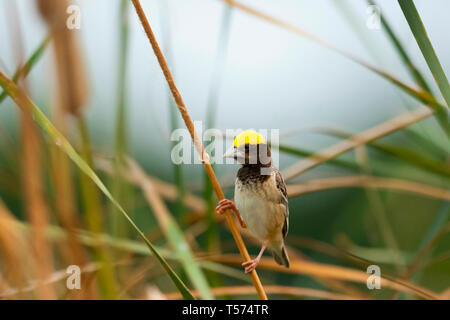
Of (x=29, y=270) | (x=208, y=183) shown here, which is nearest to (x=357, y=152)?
(x=208, y=183)

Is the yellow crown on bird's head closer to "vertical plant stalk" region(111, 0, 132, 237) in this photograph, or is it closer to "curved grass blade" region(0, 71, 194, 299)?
"vertical plant stalk" region(111, 0, 132, 237)

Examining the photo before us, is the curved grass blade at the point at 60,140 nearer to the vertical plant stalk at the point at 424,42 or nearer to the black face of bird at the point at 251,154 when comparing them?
the black face of bird at the point at 251,154

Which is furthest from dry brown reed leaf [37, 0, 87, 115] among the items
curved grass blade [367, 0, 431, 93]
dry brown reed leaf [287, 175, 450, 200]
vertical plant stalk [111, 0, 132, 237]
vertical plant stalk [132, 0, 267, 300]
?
dry brown reed leaf [287, 175, 450, 200]

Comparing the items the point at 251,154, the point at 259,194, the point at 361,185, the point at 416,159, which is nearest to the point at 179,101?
the point at 251,154

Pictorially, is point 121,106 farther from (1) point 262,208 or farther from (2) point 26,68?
(1) point 262,208

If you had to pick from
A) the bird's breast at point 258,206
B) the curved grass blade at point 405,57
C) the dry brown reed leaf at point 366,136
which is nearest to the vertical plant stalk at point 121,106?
the bird's breast at point 258,206
